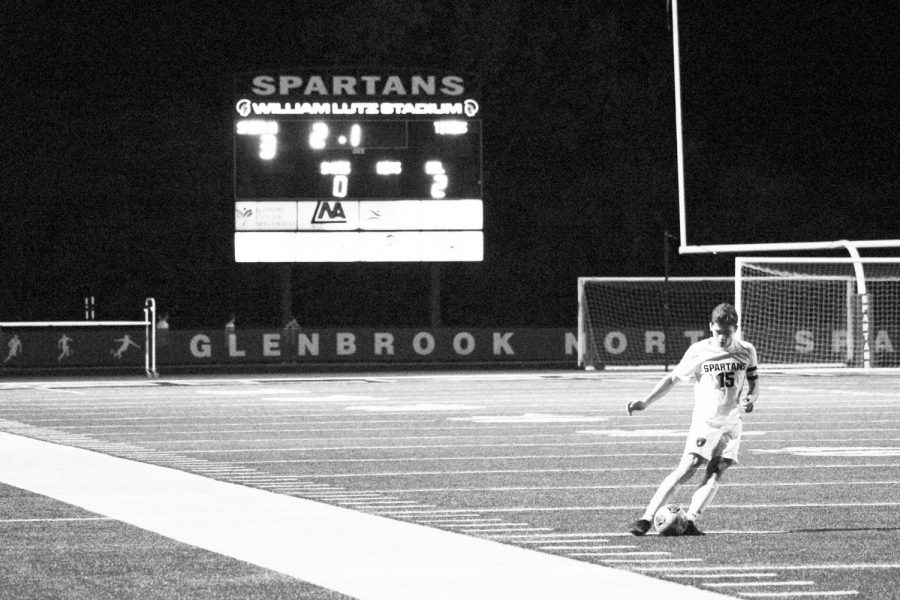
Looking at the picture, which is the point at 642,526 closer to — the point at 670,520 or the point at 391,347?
the point at 670,520

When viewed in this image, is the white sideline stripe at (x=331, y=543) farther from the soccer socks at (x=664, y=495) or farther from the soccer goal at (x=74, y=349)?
the soccer goal at (x=74, y=349)

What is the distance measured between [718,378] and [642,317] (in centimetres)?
3336

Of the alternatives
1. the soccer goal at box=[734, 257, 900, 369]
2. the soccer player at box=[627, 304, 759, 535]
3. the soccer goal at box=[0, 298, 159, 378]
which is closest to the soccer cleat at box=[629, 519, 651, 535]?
the soccer player at box=[627, 304, 759, 535]

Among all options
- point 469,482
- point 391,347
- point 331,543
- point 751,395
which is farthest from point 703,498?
point 391,347

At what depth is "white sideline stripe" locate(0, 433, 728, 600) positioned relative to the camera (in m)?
7.77

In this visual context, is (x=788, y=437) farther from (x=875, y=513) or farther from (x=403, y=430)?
(x=875, y=513)

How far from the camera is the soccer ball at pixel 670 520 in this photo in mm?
9656

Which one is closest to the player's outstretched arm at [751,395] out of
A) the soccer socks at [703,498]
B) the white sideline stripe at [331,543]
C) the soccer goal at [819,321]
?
the soccer socks at [703,498]

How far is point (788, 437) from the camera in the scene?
17516 millimetres

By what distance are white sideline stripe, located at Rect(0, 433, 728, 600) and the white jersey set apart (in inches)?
57.7

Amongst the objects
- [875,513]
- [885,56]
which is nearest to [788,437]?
[875,513]

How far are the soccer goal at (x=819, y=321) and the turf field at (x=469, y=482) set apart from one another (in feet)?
27.4

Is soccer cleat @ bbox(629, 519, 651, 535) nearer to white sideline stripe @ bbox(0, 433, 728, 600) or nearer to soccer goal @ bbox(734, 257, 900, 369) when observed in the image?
white sideline stripe @ bbox(0, 433, 728, 600)

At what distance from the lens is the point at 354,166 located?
34562 millimetres
